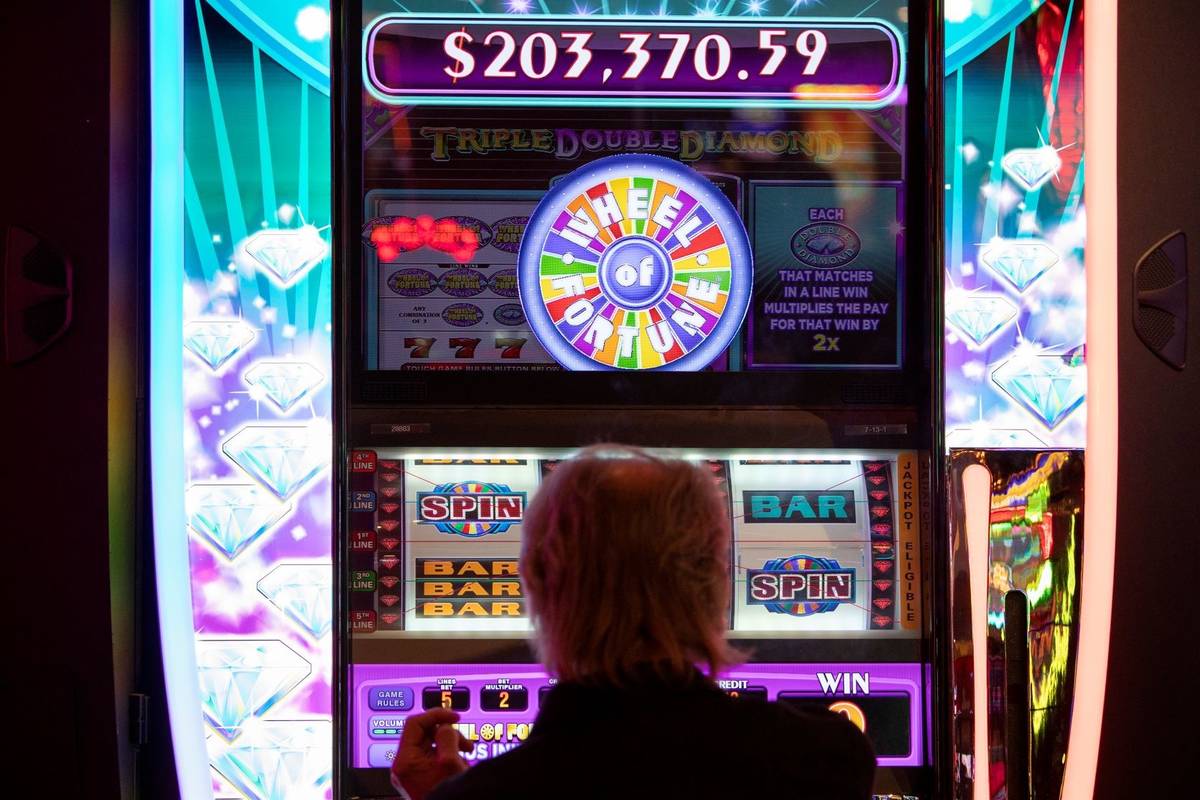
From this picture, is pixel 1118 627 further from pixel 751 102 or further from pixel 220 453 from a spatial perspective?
pixel 220 453

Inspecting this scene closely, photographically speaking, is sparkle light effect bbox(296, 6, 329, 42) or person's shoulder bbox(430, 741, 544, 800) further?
sparkle light effect bbox(296, 6, 329, 42)

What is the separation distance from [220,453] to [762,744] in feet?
4.73

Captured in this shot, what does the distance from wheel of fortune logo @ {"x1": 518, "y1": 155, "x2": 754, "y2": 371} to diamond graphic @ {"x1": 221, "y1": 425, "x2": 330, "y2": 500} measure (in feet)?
1.78

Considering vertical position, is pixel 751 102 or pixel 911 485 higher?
pixel 751 102

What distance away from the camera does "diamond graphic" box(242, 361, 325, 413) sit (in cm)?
235

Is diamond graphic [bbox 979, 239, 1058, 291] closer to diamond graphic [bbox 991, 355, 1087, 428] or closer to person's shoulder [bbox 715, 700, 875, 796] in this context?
diamond graphic [bbox 991, 355, 1087, 428]

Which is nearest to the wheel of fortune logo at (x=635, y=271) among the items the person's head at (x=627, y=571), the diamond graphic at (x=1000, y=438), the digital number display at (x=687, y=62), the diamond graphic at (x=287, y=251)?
the digital number display at (x=687, y=62)

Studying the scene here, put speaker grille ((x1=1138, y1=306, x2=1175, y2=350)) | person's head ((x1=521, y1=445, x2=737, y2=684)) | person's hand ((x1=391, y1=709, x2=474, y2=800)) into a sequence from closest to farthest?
person's head ((x1=521, y1=445, x2=737, y2=684)) → person's hand ((x1=391, y1=709, x2=474, y2=800)) → speaker grille ((x1=1138, y1=306, x2=1175, y2=350))

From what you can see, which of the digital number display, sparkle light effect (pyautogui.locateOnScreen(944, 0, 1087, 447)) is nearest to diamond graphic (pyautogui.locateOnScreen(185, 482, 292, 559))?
the digital number display

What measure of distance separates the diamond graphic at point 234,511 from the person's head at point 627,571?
3.36 ft

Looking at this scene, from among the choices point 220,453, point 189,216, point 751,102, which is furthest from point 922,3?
point 220,453

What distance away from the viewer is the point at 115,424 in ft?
7.50

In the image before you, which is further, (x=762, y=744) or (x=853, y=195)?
(x=853, y=195)

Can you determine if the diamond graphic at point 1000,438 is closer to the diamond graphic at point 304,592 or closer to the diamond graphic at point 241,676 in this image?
the diamond graphic at point 304,592
